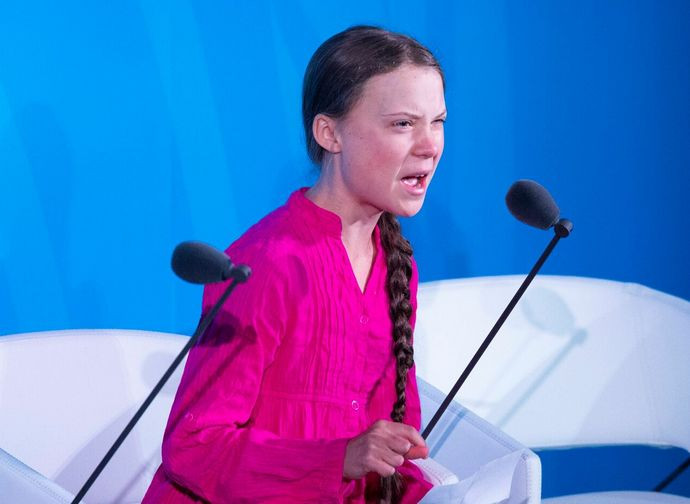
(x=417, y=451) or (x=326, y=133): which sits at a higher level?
(x=326, y=133)

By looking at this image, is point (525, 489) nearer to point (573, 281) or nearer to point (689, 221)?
point (573, 281)

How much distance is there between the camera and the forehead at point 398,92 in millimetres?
1282

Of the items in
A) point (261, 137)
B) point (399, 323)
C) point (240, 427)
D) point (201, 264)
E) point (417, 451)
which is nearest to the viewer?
point (201, 264)

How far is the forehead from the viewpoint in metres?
1.28

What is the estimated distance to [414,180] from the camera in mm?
1312

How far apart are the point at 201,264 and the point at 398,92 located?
38 cm

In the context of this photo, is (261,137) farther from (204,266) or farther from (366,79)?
(204,266)

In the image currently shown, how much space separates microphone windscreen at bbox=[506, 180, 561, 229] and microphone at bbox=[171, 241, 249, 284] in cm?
36

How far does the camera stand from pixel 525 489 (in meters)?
1.37

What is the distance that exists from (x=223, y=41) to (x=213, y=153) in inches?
7.6

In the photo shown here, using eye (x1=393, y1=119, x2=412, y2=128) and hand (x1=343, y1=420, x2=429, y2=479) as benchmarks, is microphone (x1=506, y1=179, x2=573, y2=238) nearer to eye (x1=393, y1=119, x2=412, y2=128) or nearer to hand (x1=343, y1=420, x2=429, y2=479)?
eye (x1=393, y1=119, x2=412, y2=128)

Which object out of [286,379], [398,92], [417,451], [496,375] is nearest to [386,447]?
[417,451]

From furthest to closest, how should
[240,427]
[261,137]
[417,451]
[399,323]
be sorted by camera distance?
1. [261,137]
2. [399,323]
3. [240,427]
4. [417,451]

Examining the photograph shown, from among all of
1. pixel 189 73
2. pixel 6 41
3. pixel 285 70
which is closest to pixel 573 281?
pixel 285 70
